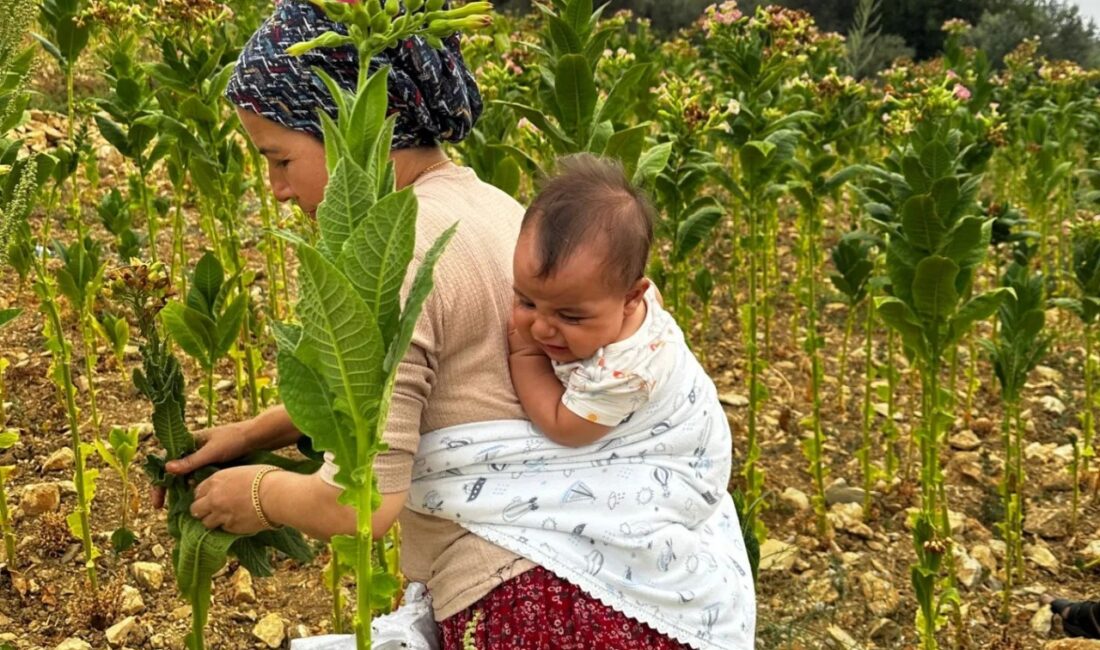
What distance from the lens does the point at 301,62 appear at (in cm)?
190

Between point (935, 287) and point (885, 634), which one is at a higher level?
point (935, 287)

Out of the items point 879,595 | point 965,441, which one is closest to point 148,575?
point 879,595

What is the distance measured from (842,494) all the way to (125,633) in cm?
247

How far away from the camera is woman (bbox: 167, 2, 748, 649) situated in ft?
5.80

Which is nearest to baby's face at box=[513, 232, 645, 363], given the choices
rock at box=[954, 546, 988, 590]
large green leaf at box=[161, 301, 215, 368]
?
large green leaf at box=[161, 301, 215, 368]

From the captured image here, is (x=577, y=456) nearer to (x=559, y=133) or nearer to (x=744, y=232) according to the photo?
(x=559, y=133)

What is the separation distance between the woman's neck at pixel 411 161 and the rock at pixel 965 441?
3206 mm

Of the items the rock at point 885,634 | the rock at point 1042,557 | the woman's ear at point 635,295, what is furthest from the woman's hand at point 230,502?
the rock at point 1042,557

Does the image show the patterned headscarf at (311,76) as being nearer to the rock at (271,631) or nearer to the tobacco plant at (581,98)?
the tobacco plant at (581,98)

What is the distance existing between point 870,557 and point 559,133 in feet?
6.07

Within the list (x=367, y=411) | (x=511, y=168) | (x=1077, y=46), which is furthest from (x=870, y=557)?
(x=1077, y=46)

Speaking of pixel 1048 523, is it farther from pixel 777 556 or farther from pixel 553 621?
pixel 553 621

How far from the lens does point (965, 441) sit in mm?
4582

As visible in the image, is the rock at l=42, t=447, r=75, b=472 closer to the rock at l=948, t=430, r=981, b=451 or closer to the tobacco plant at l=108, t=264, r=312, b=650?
the tobacco plant at l=108, t=264, r=312, b=650
